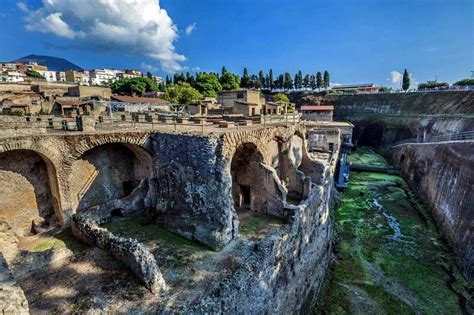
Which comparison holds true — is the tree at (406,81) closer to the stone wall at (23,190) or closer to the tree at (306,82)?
the tree at (306,82)

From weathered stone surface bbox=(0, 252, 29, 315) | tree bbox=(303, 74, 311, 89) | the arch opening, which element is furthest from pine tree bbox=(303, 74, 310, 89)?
weathered stone surface bbox=(0, 252, 29, 315)

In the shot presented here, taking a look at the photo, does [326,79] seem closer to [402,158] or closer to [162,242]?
[402,158]

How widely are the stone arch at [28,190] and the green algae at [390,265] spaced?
564 inches

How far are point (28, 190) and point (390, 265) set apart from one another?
19.8m

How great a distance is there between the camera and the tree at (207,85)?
58.6 m

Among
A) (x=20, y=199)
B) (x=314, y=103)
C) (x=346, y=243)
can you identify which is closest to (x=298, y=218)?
(x=346, y=243)

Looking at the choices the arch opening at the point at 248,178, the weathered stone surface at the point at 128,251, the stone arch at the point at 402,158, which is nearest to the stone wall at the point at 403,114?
the stone arch at the point at 402,158

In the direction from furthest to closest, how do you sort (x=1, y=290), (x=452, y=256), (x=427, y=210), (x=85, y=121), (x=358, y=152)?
(x=358, y=152) → (x=427, y=210) → (x=452, y=256) → (x=85, y=121) → (x=1, y=290)

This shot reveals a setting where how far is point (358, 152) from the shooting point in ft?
149

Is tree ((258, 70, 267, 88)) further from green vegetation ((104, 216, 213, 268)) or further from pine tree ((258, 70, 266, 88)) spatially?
green vegetation ((104, 216, 213, 268))

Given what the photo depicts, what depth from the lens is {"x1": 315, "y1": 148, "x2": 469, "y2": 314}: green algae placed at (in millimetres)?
12398

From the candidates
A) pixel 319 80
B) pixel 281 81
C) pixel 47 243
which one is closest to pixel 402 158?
pixel 47 243

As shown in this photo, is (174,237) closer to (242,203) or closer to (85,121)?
(242,203)

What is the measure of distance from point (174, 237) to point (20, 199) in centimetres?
739
